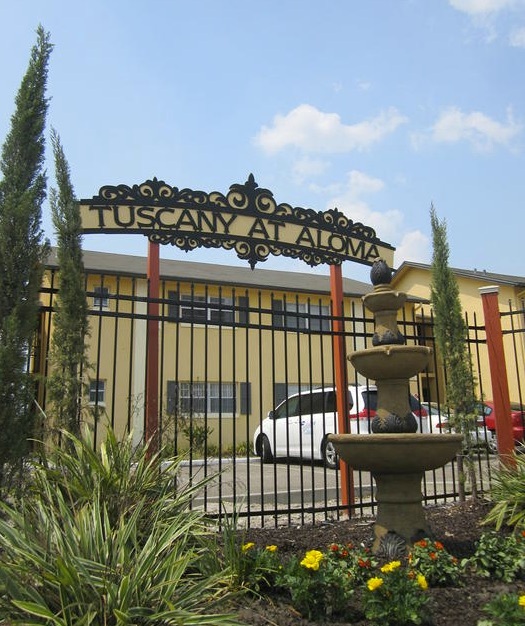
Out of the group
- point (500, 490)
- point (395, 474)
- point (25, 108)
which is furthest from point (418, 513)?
point (25, 108)

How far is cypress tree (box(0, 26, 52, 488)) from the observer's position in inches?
173

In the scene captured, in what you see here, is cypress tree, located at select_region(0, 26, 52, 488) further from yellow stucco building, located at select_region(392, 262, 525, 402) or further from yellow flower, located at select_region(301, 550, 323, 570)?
yellow stucco building, located at select_region(392, 262, 525, 402)

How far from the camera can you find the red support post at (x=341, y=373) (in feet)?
21.7

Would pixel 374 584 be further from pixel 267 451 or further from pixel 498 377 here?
pixel 267 451

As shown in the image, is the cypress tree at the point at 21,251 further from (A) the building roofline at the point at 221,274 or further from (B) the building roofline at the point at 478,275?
(B) the building roofline at the point at 478,275

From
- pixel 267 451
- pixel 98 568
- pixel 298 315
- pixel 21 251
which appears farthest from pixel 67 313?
pixel 267 451

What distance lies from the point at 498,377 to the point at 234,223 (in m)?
4.02

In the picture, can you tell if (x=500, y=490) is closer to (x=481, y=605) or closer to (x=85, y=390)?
(x=481, y=605)

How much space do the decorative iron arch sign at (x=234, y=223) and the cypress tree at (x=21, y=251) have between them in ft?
4.05

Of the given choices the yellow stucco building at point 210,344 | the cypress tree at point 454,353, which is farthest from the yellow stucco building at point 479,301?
the cypress tree at point 454,353

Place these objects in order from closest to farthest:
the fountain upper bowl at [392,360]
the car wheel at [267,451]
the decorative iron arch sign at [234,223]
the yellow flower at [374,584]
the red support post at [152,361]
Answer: the yellow flower at [374,584] → the fountain upper bowl at [392,360] → the red support post at [152,361] → the decorative iron arch sign at [234,223] → the car wheel at [267,451]

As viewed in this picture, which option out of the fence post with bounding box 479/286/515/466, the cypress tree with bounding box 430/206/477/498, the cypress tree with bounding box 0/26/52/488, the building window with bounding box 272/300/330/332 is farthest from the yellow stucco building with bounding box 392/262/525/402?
the cypress tree with bounding box 0/26/52/488

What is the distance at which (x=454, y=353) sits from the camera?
A: 7.48 metres

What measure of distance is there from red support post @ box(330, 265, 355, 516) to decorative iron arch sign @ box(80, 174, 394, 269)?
0.37 meters
